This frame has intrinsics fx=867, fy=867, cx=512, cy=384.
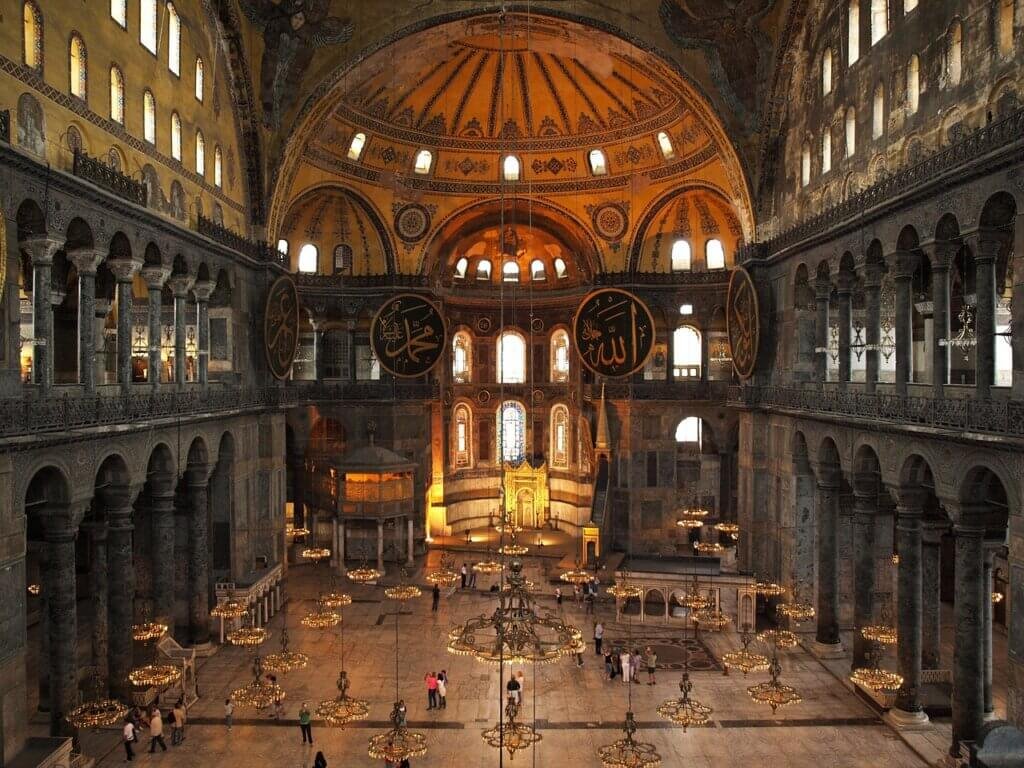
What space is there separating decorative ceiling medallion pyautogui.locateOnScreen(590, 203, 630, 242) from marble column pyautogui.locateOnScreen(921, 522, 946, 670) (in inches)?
542

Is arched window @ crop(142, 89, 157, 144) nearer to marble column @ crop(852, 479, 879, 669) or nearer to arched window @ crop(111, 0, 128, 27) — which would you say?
arched window @ crop(111, 0, 128, 27)

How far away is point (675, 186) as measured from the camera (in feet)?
81.9

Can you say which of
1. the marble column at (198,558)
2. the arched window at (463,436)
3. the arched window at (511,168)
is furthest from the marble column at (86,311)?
the arched window at (463,436)

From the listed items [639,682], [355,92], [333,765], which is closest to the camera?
[333,765]

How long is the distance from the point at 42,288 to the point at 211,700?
26.6ft

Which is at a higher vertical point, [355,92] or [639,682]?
[355,92]

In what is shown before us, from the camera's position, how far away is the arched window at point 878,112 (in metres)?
15.1

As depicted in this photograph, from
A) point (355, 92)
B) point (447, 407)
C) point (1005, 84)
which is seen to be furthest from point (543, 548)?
point (1005, 84)

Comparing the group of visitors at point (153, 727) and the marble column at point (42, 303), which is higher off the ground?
the marble column at point (42, 303)

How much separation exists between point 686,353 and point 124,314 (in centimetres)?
1733

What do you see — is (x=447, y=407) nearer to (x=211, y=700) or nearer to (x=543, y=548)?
(x=543, y=548)

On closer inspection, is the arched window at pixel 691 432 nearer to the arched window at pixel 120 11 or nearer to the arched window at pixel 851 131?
the arched window at pixel 851 131

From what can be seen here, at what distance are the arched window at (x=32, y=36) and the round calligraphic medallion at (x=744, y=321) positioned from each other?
14201 mm

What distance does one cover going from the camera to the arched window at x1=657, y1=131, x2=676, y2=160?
79.8ft
